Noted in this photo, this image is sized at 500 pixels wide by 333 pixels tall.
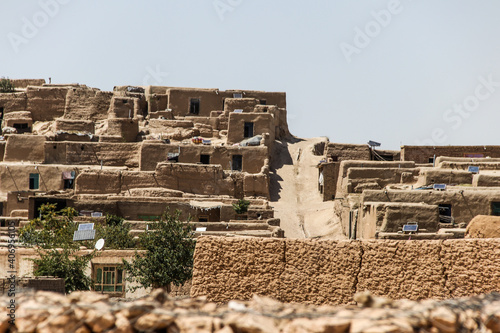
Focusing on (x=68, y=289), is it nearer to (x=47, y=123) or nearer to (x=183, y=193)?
(x=183, y=193)

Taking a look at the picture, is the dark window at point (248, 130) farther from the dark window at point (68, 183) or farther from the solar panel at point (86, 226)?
the solar panel at point (86, 226)

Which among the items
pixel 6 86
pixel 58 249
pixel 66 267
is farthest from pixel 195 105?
pixel 66 267

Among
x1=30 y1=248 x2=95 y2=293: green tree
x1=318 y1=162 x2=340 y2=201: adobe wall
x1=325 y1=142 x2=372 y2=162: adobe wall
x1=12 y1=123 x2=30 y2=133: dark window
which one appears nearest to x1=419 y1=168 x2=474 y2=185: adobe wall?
x1=318 y1=162 x2=340 y2=201: adobe wall

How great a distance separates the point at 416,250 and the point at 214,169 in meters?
18.8

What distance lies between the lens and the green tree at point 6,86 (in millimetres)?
42938

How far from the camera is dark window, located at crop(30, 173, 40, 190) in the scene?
29.2m

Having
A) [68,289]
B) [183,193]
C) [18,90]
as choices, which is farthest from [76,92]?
[68,289]

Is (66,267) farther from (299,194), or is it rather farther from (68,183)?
(299,194)

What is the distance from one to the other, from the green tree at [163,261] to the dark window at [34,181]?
12643mm

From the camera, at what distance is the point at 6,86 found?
43406 mm

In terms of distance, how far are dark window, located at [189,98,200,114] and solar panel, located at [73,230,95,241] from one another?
815 inches

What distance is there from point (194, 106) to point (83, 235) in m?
21.1

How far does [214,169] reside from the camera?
92.3ft

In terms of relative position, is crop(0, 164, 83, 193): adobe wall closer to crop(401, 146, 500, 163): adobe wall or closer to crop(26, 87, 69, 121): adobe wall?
crop(26, 87, 69, 121): adobe wall
